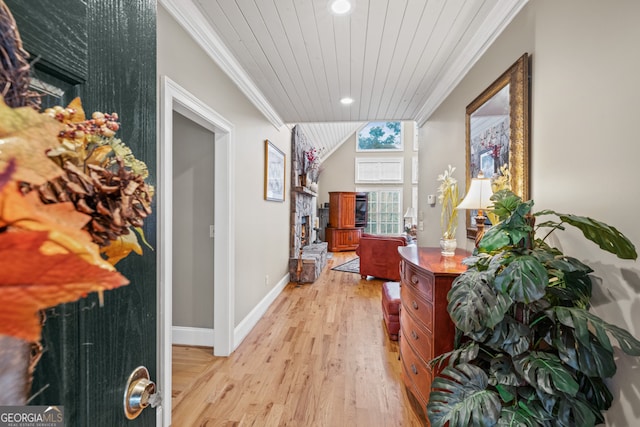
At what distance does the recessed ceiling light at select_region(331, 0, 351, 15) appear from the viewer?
5.62ft

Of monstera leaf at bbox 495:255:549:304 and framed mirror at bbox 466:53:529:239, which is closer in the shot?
monstera leaf at bbox 495:255:549:304

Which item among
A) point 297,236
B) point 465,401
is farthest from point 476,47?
point 297,236

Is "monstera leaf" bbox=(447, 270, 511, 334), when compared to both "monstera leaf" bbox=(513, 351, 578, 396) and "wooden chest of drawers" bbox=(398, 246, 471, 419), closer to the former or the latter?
"monstera leaf" bbox=(513, 351, 578, 396)

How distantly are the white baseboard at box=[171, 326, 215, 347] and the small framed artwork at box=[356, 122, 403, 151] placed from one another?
802 centimetres

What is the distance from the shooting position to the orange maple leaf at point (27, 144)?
0.24 meters

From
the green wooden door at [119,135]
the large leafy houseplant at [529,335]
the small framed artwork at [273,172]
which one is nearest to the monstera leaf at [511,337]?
the large leafy houseplant at [529,335]

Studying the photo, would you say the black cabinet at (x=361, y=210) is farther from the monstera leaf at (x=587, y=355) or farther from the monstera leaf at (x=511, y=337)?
the monstera leaf at (x=587, y=355)

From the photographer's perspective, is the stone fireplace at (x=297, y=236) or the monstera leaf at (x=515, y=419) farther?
the stone fireplace at (x=297, y=236)

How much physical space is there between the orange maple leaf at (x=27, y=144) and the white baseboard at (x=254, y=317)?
8.75 feet

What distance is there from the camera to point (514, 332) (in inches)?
41.2

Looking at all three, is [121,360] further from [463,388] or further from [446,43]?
[446,43]

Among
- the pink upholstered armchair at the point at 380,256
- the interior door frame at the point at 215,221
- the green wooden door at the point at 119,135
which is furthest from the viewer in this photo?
the pink upholstered armchair at the point at 380,256

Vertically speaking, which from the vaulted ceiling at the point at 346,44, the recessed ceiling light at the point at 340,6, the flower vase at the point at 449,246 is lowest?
the flower vase at the point at 449,246

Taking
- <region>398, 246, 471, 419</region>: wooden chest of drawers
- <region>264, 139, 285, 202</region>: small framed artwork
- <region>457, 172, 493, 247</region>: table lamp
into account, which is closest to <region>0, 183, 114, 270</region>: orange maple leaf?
<region>398, 246, 471, 419</region>: wooden chest of drawers
